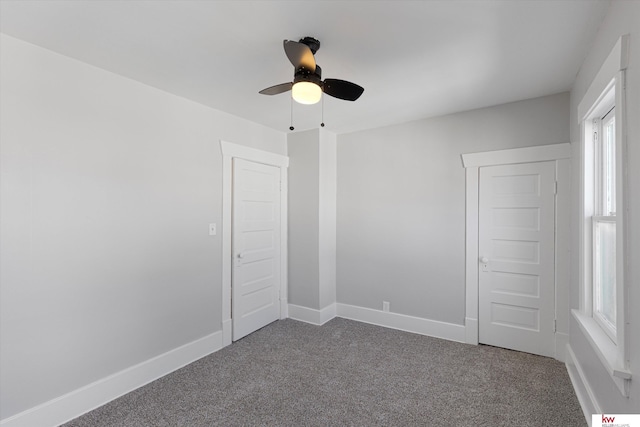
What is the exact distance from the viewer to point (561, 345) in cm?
294

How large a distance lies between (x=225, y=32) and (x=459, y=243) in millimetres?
2969

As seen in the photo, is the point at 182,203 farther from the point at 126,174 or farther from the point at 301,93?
the point at 301,93

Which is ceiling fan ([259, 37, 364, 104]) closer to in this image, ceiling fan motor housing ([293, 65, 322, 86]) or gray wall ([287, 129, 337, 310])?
ceiling fan motor housing ([293, 65, 322, 86])

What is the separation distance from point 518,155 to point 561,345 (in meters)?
1.83

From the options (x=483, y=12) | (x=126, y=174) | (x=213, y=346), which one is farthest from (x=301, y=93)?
(x=213, y=346)

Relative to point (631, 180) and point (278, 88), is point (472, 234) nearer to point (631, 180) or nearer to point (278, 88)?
point (631, 180)

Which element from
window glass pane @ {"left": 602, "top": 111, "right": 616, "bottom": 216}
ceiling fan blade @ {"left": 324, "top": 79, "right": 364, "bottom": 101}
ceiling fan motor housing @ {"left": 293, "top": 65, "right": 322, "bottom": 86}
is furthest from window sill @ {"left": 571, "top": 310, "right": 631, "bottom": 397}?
ceiling fan motor housing @ {"left": 293, "top": 65, "right": 322, "bottom": 86}

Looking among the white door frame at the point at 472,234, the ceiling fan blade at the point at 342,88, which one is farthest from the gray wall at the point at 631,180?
the white door frame at the point at 472,234

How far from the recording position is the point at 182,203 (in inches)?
117

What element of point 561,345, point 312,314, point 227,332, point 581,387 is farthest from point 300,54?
point 561,345

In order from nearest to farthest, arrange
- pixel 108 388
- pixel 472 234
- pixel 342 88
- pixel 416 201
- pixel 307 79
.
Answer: pixel 307 79 < pixel 342 88 < pixel 108 388 < pixel 472 234 < pixel 416 201

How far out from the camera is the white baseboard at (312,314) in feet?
13.1

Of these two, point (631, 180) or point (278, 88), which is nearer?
point (631, 180)
